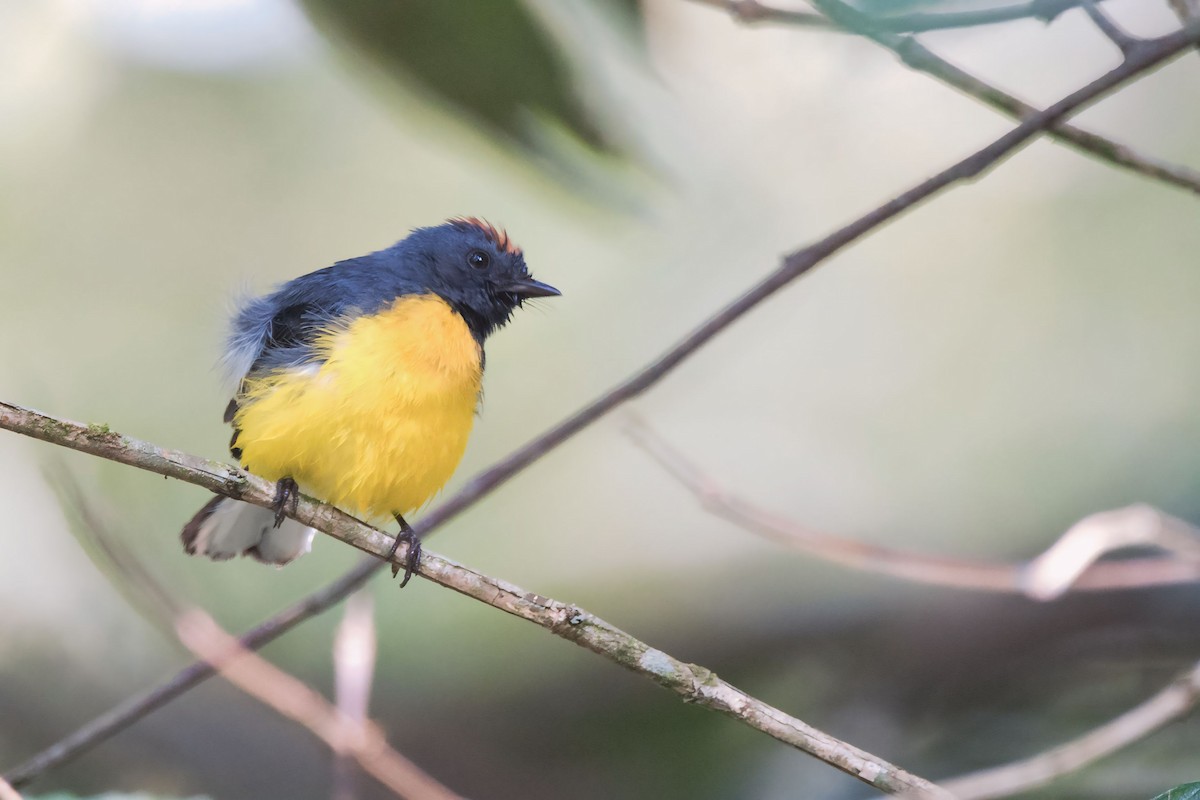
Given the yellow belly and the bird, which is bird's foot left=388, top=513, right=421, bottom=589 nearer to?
the bird

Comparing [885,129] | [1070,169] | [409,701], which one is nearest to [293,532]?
[409,701]

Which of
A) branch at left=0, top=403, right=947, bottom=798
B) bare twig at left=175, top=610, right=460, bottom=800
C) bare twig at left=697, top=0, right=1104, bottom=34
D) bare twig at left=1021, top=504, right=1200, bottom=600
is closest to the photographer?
bare twig at left=697, top=0, right=1104, bottom=34

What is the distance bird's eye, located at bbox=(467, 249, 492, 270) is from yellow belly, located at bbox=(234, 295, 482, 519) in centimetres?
50

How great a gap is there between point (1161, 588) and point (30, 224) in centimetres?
468

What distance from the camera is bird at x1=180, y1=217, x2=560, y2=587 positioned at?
2928 millimetres

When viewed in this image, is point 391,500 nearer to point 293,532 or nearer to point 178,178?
point 293,532

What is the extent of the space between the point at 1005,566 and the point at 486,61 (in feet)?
7.36

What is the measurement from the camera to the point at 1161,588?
394cm

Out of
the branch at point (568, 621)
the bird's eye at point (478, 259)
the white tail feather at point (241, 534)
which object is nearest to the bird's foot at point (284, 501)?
the branch at point (568, 621)

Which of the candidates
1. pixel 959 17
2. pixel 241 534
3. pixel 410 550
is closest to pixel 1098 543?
pixel 410 550

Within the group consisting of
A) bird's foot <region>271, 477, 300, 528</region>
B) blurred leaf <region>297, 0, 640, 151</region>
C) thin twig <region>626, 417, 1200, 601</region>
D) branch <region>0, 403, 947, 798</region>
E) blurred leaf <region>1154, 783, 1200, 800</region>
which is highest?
thin twig <region>626, 417, 1200, 601</region>

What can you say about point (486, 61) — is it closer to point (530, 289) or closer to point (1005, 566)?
point (530, 289)

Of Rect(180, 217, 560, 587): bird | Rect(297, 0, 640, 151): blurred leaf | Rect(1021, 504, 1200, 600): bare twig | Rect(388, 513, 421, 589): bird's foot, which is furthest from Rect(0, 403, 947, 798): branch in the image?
Rect(1021, 504, 1200, 600): bare twig

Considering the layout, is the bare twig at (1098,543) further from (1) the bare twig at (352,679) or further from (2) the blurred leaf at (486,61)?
(2) the blurred leaf at (486,61)
